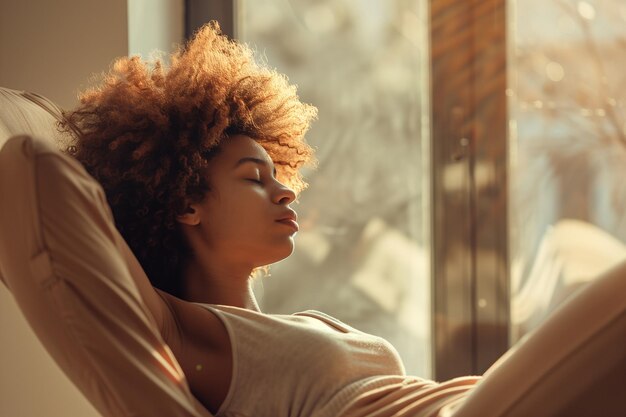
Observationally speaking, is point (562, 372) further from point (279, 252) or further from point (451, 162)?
point (451, 162)

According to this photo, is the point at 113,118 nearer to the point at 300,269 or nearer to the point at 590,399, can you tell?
the point at 590,399

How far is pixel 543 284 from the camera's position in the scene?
7.84 ft

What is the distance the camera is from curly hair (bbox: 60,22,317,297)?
Result: 144 centimetres

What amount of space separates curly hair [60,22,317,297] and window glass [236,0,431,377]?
3.14 feet

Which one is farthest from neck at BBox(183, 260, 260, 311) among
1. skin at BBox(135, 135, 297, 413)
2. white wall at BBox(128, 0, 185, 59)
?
white wall at BBox(128, 0, 185, 59)

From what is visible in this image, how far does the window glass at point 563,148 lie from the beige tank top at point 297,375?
113cm

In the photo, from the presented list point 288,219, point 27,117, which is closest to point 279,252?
point 288,219

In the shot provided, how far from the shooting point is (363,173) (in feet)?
8.29

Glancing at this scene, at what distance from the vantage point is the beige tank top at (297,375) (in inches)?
49.7

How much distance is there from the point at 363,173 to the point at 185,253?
1.10m

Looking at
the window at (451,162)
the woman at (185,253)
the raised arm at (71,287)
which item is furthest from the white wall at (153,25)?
the raised arm at (71,287)

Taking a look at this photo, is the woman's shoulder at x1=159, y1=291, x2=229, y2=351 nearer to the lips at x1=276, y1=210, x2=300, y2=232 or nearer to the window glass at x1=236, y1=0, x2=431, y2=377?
the lips at x1=276, y1=210, x2=300, y2=232

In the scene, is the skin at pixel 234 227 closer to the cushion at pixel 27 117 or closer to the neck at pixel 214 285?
the neck at pixel 214 285

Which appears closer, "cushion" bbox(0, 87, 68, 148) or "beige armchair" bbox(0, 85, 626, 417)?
"beige armchair" bbox(0, 85, 626, 417)
